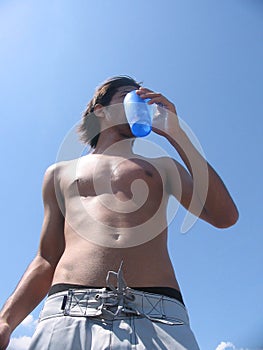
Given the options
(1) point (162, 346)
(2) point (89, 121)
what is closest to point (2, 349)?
(1) point (162, 346)

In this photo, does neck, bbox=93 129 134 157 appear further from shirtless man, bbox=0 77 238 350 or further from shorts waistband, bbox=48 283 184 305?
shorts waistband, bbox=48 283 184 305

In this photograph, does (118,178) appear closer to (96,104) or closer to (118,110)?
(118,110)

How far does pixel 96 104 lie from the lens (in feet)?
8.34

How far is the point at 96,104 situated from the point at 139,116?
0.59 meters

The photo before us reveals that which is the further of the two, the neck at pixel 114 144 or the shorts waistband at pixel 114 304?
the neck at pixel 114 144

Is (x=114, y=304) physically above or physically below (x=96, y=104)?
below

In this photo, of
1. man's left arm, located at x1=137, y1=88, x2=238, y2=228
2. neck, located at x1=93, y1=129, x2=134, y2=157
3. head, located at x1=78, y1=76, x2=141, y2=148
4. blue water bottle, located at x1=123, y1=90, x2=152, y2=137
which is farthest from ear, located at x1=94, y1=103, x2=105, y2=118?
man's left arm, located at x1=137, y1=88, x2=238, y2=228

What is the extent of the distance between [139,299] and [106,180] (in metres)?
0.70

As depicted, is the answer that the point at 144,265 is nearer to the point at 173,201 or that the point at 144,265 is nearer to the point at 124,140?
the point at 173,201

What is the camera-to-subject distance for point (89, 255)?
157 centimetres

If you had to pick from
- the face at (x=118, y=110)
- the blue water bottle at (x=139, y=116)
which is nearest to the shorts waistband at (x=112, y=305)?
the blue water bottle at (x=139, y=116)

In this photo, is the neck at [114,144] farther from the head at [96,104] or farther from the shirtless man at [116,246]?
the head at [96,104]

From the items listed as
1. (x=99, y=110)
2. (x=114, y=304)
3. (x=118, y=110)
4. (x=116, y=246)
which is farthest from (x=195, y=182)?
(x=99, y=110)

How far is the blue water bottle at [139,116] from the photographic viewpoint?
2.03m
